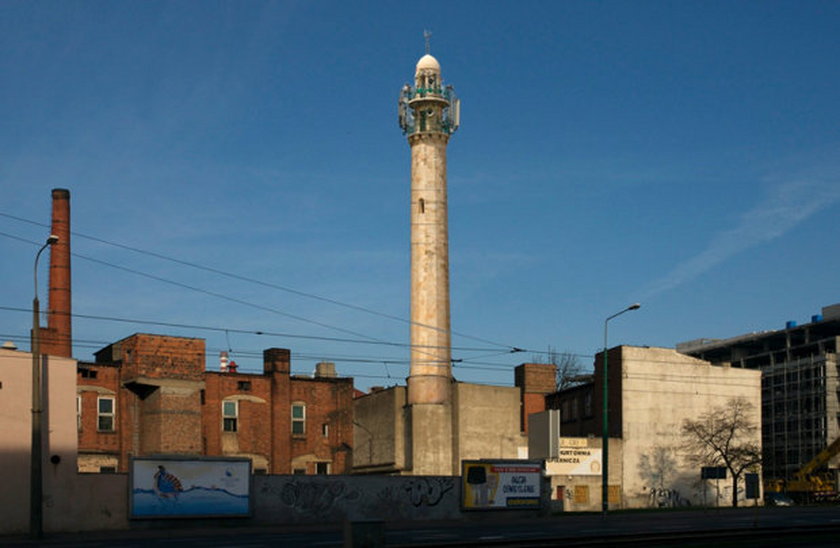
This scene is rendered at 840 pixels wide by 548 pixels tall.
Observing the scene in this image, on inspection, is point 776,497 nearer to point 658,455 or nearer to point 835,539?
point 658,455

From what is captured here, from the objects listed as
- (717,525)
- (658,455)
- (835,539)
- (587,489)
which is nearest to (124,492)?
(717,525)

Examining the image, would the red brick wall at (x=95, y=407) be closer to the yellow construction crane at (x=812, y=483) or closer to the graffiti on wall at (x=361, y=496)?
the graffiti on wall at (x=361, y=496)

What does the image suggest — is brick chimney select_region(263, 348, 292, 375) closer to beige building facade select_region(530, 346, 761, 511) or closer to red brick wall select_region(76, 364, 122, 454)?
red brick wall select_region(76, 364, 122, 454)

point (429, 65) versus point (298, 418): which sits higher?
point (429, 65)

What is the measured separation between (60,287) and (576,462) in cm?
3153

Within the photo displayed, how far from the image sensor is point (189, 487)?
1569 inches

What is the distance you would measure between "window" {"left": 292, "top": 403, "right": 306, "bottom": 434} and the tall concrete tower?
21.2 feet

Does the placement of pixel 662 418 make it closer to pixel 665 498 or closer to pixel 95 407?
pixel 665 498

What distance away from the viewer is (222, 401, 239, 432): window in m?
58.8

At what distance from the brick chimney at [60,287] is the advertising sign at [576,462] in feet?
93.6

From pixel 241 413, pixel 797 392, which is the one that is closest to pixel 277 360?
pixel 241 413

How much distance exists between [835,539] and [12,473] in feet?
89.9

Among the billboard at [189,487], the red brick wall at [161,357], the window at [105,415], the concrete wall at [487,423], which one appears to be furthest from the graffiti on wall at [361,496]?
the window at [105,415]

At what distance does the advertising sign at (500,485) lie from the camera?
46.3 metres
